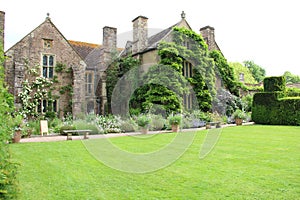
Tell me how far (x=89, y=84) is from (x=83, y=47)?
549cm

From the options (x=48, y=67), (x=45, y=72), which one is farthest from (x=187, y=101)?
(x=45, y=72)

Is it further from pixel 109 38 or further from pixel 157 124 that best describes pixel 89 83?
pixel 157 124

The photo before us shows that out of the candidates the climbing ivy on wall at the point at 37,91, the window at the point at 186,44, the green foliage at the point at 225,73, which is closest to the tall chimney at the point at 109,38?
the climbing ivy on wall at the point at 37,91

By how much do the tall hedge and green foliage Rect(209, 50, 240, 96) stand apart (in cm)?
408

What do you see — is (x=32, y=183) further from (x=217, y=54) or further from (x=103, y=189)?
(x=217, y=54)

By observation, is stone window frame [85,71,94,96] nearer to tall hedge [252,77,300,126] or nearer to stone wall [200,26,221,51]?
stone wall [200,26,221,51]

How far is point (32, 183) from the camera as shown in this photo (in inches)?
175

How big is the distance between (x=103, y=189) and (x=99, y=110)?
16822 mm

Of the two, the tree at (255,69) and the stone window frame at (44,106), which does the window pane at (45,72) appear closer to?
the stone window frame at (44,106)

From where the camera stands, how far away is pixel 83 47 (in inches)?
958

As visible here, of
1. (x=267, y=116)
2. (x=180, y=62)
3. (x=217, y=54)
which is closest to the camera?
(x=267, y=116)

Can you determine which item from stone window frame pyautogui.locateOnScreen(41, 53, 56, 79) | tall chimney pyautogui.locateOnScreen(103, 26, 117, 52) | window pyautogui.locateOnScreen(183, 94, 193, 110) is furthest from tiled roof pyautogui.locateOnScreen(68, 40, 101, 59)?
window pyautogui.locateOnScreen(183, 94, 193, 110)

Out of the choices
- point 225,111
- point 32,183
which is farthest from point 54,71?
point 32,183

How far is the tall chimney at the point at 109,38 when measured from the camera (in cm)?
2070
